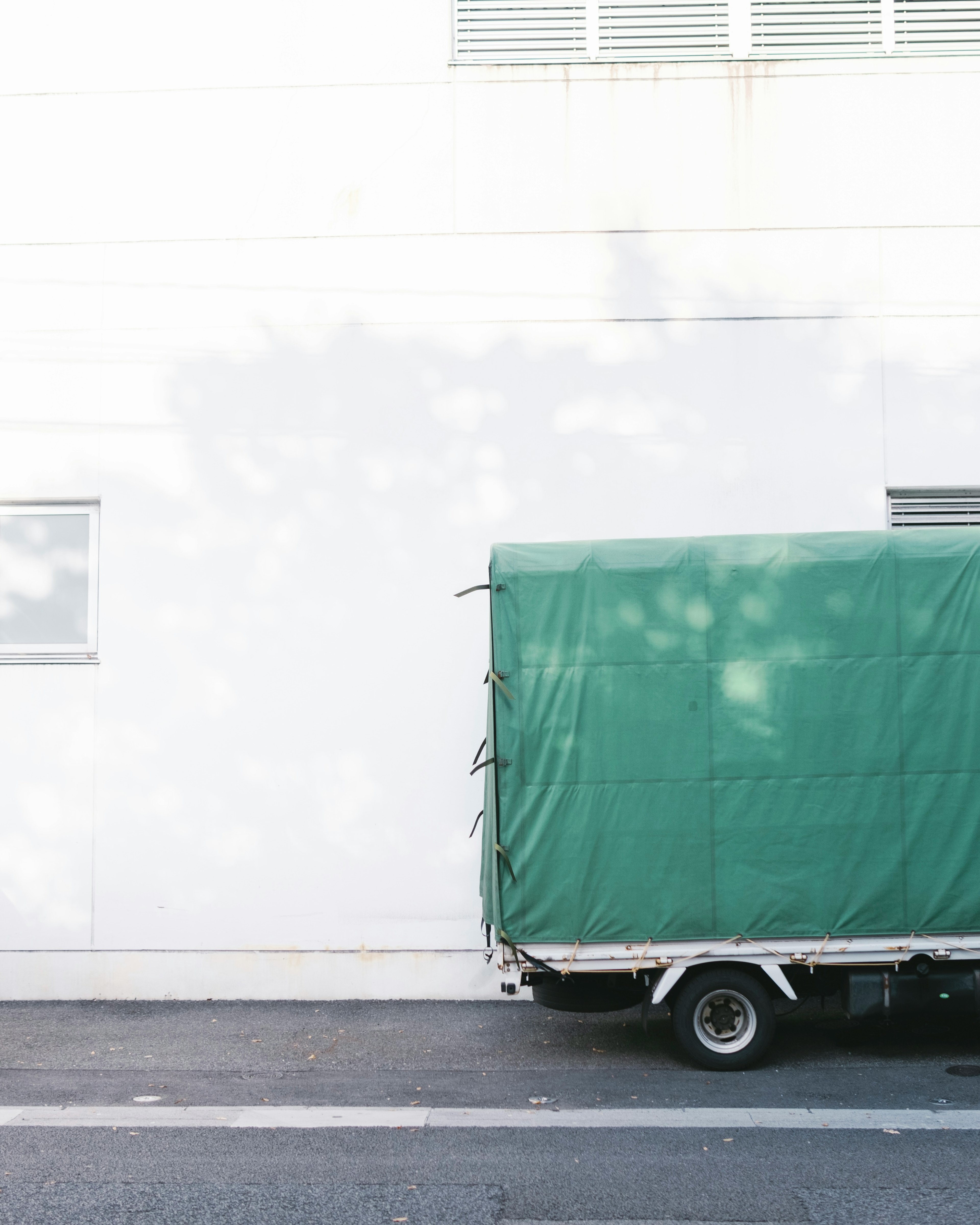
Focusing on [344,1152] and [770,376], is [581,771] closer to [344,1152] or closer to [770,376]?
[344,1152]

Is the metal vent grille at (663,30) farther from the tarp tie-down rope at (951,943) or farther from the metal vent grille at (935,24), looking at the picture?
the tarp tie-down rope at (951,943)

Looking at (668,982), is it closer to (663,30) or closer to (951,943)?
(951,943)

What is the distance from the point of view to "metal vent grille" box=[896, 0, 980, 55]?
31.6ft

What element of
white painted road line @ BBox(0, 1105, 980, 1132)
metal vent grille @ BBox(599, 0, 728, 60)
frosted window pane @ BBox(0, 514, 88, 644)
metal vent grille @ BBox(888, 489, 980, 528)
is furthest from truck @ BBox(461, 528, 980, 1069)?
metal vent grille @ BBox(599, 0, 728, 60)

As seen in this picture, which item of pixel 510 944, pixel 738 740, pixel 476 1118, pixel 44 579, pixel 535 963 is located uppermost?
pixel 44 579

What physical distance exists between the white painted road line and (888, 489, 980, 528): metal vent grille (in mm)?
4896

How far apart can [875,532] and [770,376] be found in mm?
2754

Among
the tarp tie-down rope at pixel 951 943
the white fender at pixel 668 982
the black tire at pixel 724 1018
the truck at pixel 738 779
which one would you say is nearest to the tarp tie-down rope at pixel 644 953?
the truck at pixel 738 779

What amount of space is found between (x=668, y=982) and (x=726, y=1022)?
0.56m

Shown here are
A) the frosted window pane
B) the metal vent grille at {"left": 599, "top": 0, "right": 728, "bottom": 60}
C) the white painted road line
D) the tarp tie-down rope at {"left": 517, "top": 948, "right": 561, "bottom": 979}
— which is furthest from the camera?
the metal vent grille at {"left": 599, "top": 0, "right": 728, "bottom": 60}

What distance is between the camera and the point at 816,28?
379 inches

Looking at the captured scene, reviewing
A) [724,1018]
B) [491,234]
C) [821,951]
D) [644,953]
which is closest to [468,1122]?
[644,953]

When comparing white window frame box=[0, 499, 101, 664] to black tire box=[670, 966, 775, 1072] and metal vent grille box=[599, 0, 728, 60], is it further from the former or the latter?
metal vent grille box=[599, 0, 728, 60]

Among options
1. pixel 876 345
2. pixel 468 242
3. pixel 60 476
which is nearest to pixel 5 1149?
pixel 60 476
